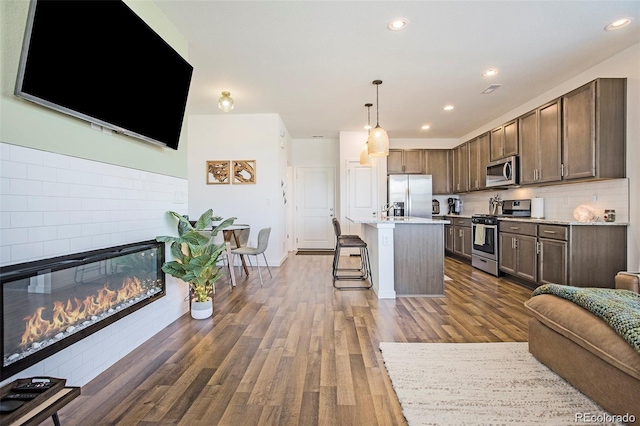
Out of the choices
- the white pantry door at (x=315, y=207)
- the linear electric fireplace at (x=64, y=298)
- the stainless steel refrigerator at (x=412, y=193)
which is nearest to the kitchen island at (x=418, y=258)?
the linear electric fireplace at (x=64, y=298)

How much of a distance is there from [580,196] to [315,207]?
495 cm

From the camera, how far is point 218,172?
5145 millimetres

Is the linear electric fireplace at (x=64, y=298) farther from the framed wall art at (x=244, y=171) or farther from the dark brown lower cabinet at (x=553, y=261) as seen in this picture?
the dark brown lower cabinet at (x=553, y=261)

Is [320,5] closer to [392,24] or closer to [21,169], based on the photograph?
[392,24]

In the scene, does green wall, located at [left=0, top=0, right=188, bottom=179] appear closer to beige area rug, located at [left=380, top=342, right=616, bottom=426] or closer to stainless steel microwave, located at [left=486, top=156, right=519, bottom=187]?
beige area rug, located at [left=380, top=342, right=616, bottom=426]

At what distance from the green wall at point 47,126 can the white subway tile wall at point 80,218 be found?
55mm

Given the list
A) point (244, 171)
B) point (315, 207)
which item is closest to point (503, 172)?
point (315, 207)

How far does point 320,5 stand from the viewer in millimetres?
2291

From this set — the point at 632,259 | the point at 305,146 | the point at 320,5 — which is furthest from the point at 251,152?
Result: the point at 632,259

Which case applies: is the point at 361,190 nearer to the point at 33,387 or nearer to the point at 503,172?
the point at 503,172

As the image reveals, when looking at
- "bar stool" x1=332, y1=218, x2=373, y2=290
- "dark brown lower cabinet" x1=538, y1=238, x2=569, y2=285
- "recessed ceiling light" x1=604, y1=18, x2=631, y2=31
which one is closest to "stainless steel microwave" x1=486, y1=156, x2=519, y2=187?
"dark brown lower cabinet" x1=538, y1=238, x2=569, y2=285

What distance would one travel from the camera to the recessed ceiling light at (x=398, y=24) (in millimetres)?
2477

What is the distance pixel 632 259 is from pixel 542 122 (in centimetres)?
188

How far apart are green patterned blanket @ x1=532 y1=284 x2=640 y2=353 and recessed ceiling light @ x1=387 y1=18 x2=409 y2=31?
2379 mm
